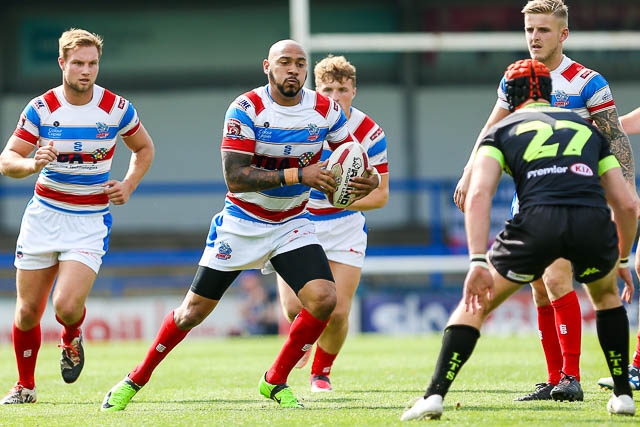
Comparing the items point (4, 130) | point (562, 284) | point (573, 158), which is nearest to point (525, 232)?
point (573, 158)

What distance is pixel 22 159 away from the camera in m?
7.08

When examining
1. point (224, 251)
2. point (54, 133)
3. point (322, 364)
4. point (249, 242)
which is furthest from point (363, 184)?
point (54, 133)

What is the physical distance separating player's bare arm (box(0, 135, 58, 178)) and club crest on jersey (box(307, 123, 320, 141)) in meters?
1.51

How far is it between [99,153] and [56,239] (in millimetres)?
621

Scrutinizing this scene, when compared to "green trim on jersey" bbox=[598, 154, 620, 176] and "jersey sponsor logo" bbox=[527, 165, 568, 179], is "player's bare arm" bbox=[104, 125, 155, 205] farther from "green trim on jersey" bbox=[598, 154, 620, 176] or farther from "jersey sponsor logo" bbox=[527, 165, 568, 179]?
"green trim on jersey" bbox=[598, 154, 620, 176]

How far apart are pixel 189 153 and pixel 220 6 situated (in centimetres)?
310

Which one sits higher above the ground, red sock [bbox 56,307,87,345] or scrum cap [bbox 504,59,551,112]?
scrum cap [bbox 504,59,551,112]

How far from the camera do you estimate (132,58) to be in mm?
23750

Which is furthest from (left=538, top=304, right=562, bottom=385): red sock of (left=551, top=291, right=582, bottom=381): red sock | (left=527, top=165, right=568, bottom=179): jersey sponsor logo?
(left=527, top=165, right=568, bottom=179): jersey sponsor logo

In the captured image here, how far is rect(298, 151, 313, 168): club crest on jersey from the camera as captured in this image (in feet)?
22.0

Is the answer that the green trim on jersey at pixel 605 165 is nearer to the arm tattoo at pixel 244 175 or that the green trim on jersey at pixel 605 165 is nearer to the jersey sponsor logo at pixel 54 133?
the arm tattoo at pixel 244 175

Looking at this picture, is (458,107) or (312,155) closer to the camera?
(312,155)

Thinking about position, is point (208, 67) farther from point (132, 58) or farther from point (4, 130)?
point (4, 130)

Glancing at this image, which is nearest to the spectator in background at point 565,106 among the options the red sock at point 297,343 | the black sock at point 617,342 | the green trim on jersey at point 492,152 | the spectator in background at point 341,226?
the black sock at point 617,342
